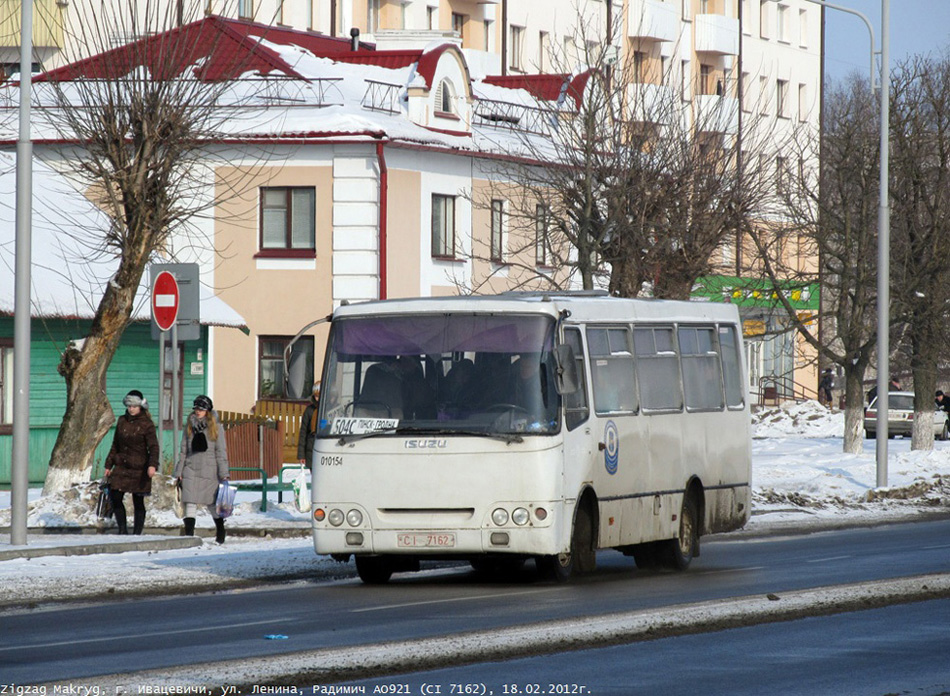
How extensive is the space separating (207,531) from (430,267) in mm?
19875

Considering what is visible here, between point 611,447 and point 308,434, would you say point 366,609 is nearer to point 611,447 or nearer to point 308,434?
point 611,447

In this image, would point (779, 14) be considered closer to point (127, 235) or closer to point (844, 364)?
point (844, 364)

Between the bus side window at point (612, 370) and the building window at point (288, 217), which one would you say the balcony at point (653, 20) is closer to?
the building window at point (288, 217)

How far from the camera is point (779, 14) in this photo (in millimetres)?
79000

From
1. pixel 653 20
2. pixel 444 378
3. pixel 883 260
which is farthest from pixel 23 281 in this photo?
pixel 653 20

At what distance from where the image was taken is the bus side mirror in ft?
56.2

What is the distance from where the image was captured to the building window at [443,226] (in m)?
43.8

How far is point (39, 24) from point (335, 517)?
126 ft

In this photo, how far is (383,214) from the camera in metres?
41.4

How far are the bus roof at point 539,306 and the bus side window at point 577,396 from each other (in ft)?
0.57

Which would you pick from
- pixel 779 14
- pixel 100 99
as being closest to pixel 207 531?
pixel 100 99

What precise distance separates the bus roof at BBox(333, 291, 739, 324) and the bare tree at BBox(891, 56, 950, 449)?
862 inches

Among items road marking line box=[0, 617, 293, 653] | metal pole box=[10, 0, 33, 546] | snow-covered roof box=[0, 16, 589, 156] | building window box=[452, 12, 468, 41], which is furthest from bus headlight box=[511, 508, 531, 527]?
building window box=[452, 12, 468, 41]

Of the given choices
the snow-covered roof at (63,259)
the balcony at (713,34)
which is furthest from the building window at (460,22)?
the snow-covered roof at (63,259)
